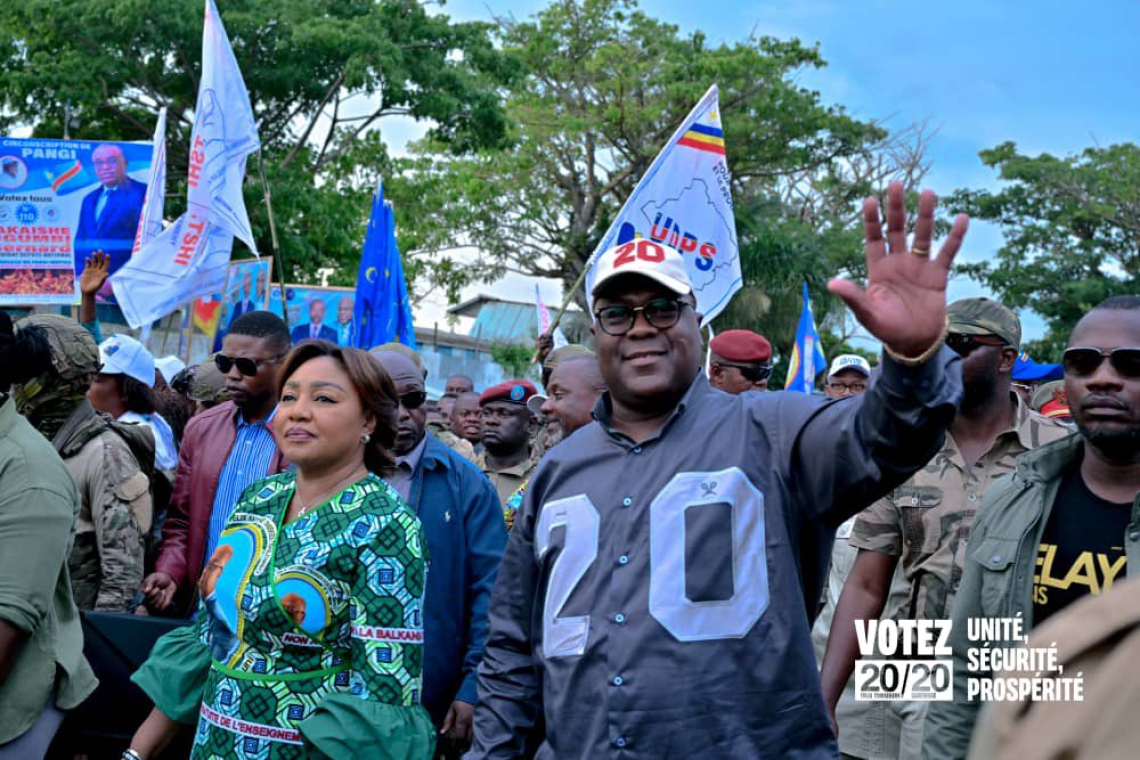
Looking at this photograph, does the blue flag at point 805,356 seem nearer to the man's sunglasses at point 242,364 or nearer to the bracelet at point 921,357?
the man's sunglasses at point 242,364

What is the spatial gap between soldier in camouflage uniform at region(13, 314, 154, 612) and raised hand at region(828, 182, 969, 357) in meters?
3.42

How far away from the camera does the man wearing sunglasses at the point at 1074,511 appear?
311cm

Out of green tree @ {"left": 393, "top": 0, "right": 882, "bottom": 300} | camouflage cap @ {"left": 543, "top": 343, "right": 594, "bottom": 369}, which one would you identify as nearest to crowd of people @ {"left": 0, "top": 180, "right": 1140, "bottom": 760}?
camouflage cap @ {"left": 543, "top": 343, "right": 594, "bottom": 369}

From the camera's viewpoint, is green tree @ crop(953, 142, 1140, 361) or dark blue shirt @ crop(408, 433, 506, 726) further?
green tree @ crop(953, 142, 1140, 361)

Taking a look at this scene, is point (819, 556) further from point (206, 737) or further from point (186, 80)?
point (186, 80)

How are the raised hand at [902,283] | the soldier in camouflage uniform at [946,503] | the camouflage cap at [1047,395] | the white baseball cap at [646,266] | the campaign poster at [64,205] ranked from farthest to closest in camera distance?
the campaign poster at [64,205]
the camouflage cap at [1047,395]
the soldier in camouflage uniform at [946,503]
the white baseball cap at [646,266]
the raised hand at [902,283]

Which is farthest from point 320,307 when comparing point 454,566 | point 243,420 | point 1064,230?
point 1064,230

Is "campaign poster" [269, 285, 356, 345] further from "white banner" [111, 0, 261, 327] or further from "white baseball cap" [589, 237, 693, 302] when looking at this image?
"white baseball cap" [589, 237, 693, 302]

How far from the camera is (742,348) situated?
634 centimetres

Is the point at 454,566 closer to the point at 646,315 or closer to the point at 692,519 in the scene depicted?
the point at 646,315

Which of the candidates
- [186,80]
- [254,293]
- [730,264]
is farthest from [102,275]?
[186,80]

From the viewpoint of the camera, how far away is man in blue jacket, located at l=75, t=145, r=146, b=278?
12.6 metres

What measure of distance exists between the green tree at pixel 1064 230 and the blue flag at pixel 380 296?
2329cm

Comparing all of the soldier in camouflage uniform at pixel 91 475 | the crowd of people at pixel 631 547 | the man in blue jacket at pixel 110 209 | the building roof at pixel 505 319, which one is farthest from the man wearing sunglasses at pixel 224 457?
the building roof at pixel 505 319
